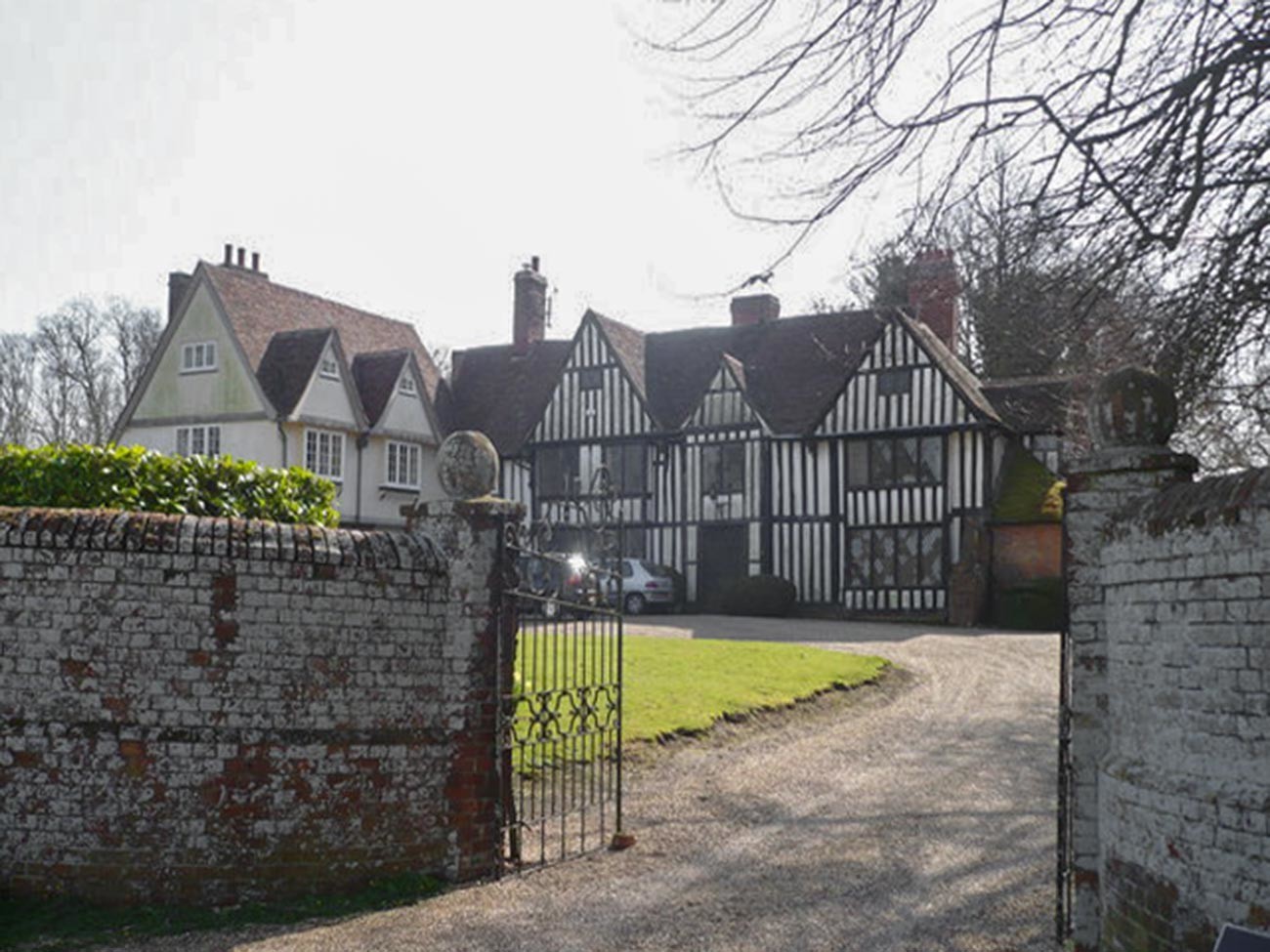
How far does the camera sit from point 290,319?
110 feet

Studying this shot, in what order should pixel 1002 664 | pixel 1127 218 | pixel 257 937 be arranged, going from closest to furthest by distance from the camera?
pixel 257 937
pixel 1127 218
pixel 1002 664

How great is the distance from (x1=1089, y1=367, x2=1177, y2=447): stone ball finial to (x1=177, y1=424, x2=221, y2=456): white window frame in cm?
2760

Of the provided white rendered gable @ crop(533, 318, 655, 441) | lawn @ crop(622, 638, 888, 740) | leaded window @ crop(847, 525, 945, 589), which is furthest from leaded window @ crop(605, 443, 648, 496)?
lawn @ crop(622, 638, 888, 740)

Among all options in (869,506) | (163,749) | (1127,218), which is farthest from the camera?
(869,506)

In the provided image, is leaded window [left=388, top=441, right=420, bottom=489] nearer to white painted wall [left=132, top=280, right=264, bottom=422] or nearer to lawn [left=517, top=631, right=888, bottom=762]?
white painted wall [left=132, top=280, right=264, bottom=422]

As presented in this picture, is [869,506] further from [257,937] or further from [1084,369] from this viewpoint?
[257,937]

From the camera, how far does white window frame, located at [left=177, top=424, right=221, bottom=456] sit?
31172 mm

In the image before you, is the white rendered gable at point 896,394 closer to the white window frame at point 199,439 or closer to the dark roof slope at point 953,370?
the dark roof slope at point 953,370

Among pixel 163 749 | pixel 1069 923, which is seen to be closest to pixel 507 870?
pixel 163 749

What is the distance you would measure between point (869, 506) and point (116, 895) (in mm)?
22822

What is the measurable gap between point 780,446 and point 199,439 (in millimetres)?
14755

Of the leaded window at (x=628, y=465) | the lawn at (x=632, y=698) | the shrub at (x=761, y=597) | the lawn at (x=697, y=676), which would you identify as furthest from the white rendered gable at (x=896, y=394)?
the lawn at (x=632, y=698)

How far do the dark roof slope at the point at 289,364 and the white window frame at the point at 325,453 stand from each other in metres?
1.06

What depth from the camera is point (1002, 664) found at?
1848 centimetres
